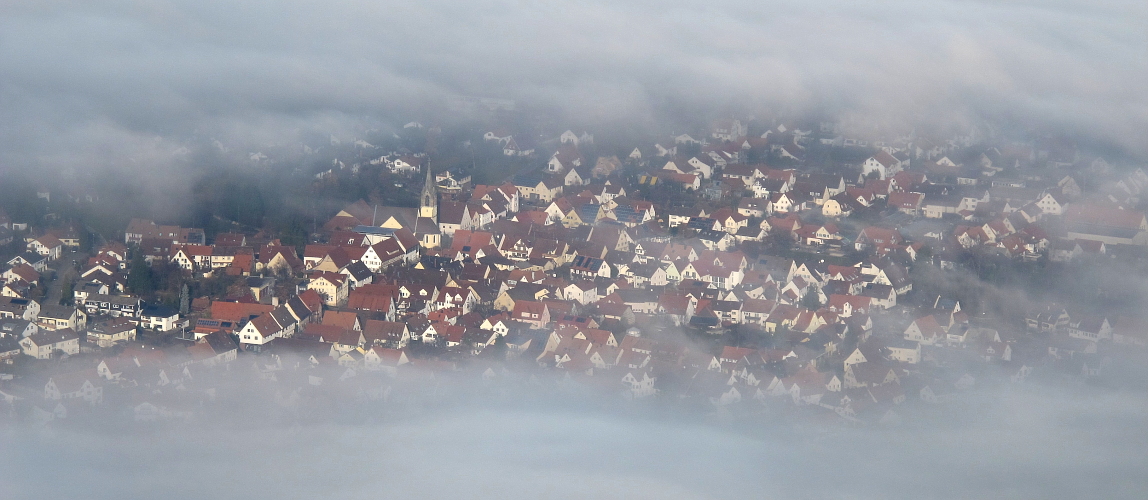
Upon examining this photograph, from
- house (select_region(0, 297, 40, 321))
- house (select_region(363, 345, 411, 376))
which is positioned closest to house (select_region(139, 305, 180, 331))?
house (select_region(0, 297, 40, 321))

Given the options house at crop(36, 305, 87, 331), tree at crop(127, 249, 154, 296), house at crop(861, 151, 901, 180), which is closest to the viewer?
house at crop(36, 305, 87, 331)

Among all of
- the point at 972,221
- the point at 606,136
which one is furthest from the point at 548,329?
the point at 606,136

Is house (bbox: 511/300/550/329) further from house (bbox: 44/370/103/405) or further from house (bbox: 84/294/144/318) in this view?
house (bbox: 44/370/103/405)

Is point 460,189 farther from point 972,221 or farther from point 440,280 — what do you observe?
point 972,221

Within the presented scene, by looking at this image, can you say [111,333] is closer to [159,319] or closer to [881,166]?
[159,319]

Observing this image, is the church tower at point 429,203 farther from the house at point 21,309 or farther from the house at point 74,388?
the house at point 74,388

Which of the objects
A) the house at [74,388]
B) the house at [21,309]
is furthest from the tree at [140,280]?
the house at [74,388]
